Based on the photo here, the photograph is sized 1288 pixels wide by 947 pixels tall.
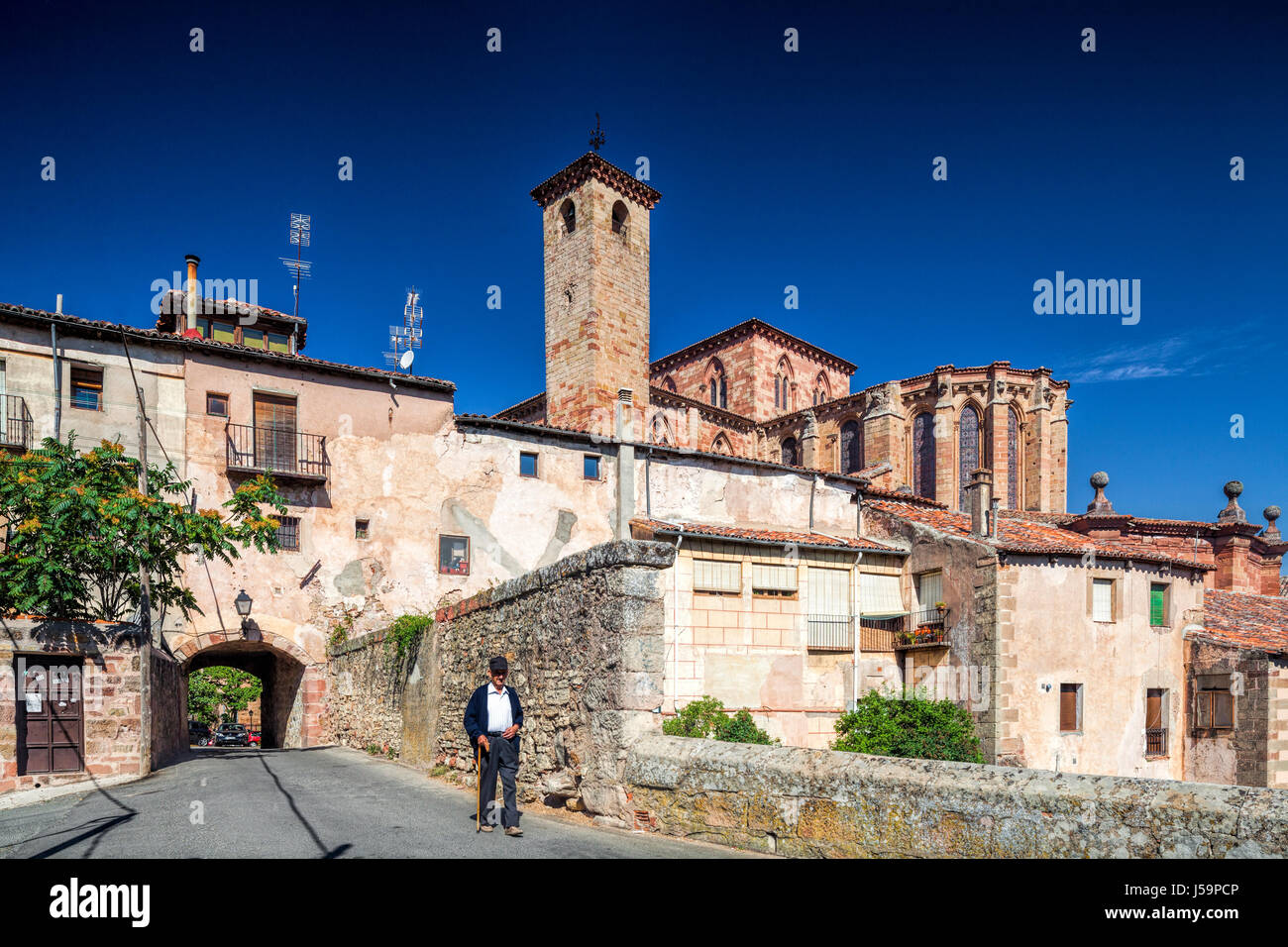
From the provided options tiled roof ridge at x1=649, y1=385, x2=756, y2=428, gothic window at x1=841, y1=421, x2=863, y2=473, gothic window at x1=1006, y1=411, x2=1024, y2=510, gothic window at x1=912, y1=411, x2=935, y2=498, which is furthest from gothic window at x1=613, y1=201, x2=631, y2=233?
gothic window at x1=1006, y1=411, x2=1024, y2=510

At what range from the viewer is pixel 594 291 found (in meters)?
32.8

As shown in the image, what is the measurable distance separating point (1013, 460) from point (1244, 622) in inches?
727

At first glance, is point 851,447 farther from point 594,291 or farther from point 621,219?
point 594,291

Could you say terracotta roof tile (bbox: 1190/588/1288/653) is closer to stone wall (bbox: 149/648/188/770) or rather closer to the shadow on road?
the shadow on road

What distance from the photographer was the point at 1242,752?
21.7 metres

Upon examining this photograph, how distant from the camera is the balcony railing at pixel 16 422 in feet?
67.8

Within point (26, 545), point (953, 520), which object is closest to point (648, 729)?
point (26, 545)

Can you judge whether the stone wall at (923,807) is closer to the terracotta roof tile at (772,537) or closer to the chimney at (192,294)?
the terracotta roof tile at (772,537)

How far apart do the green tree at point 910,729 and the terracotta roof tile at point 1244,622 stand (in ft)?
27.2

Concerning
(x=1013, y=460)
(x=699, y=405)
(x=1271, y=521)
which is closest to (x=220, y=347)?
(x=699, y=405)

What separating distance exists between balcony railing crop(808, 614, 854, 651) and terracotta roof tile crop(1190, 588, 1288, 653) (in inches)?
388

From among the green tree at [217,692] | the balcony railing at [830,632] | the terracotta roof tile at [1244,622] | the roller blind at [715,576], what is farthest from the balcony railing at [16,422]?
the terracotta roof tile at [1244,622]
